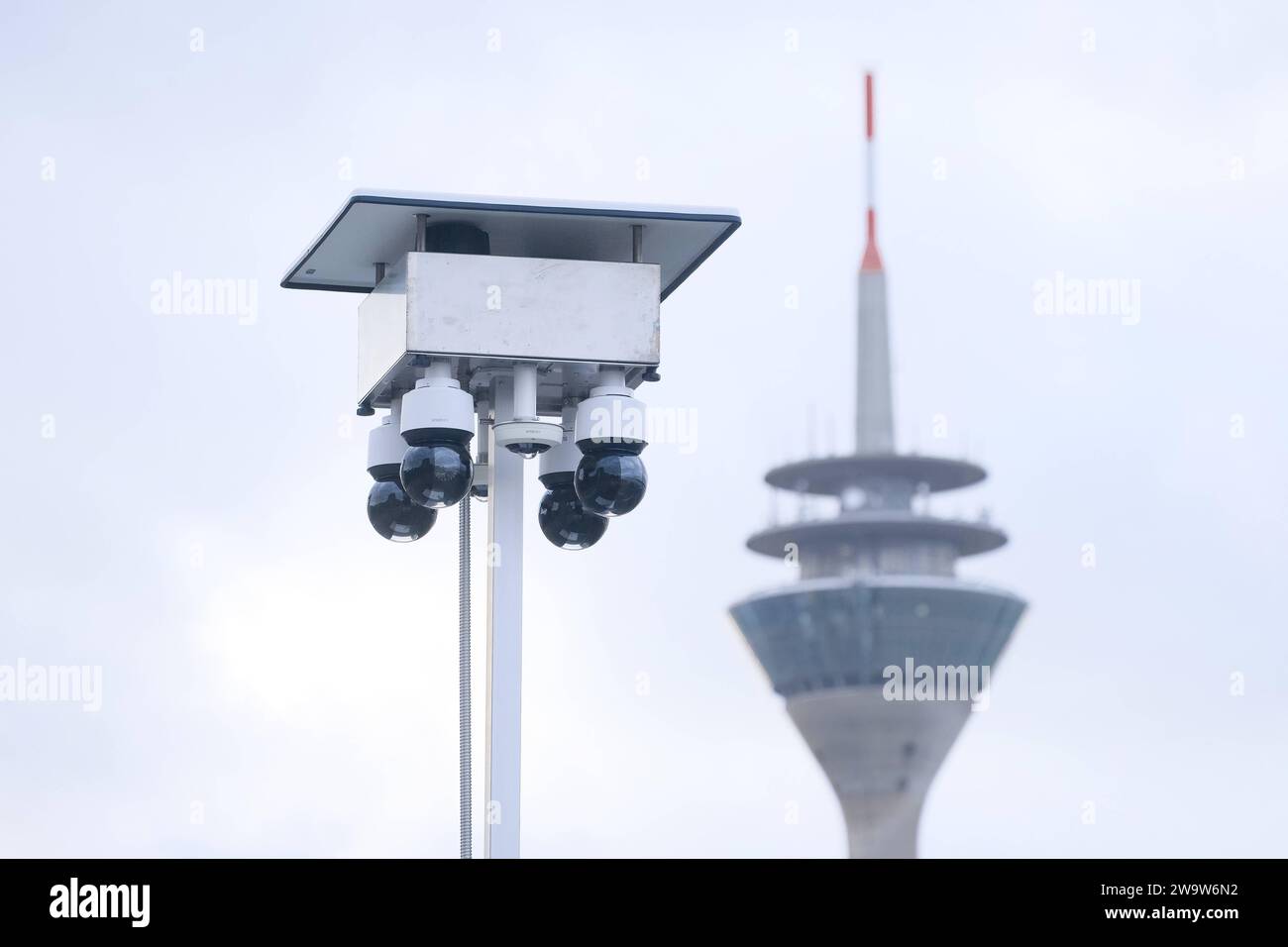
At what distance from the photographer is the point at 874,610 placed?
13450 centimetres

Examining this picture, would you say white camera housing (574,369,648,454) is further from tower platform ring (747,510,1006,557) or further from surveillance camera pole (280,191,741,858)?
tower platform ring (747,510,1006,557)

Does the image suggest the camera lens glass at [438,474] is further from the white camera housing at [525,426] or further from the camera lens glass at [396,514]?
the camera lens glass at [396,514]

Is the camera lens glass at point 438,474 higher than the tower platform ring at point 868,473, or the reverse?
the tower platform ring at point 868,473

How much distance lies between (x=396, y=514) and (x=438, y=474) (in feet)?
2.58

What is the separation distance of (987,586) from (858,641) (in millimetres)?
8630

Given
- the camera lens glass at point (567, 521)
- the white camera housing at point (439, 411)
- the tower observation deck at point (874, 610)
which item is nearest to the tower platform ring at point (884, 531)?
the tower observation deck at point (874, 610)

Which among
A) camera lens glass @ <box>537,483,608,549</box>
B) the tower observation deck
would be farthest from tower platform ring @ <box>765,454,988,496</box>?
camera lens glass @ <box>537,483,608,549</box>

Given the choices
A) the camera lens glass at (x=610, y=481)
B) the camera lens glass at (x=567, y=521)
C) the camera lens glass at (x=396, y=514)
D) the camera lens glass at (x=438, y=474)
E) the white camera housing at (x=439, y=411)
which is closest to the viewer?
the white camera housing at (x=439, y=411)

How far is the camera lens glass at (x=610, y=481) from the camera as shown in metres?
10.4

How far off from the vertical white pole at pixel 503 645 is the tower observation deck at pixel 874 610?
118548mm

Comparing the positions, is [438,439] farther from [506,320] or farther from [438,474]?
[506,320]
